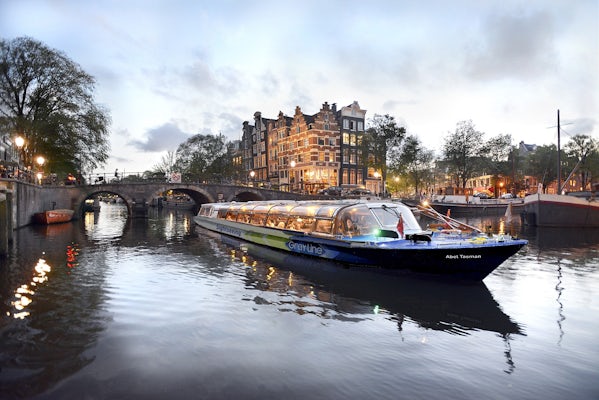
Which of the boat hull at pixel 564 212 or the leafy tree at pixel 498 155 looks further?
the leafy tree at pixel 498 155

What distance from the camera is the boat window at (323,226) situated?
16.0 m

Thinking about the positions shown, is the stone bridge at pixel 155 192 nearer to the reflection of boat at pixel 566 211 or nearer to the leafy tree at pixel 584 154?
the reflection of boat at pixel 566 211

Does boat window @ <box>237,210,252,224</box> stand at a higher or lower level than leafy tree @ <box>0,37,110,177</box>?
lower

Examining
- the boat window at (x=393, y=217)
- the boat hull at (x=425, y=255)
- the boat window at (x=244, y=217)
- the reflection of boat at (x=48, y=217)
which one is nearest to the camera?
the boat hull at (x=425, y=255)

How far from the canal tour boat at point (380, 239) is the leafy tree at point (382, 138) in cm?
3602

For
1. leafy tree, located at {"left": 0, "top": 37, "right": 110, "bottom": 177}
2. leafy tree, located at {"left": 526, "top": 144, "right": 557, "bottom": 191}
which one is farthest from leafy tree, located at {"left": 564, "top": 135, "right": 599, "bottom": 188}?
leafy tree, located at {"left": 0, "top": 37, "right": 110, "bottom": 177}

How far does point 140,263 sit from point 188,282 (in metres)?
4.82

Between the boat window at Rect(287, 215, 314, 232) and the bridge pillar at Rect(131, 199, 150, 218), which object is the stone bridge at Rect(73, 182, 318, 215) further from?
the boat window at Rect(287, 215, 314, 232)

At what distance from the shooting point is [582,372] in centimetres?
672

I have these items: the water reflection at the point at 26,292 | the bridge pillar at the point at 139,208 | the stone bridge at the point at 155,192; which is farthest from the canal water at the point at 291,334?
the bridge pillar at the point at 139,208

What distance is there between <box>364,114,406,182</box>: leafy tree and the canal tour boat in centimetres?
3602

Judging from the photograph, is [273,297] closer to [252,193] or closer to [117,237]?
[117,237]

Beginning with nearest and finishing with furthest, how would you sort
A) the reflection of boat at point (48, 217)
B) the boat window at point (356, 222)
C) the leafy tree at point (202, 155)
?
1. the boat window at point (356, 222)
2. the reflection of boat at point (48, 217)
3. the leafy tree at point (202, 155)

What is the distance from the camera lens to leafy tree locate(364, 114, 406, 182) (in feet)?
180
